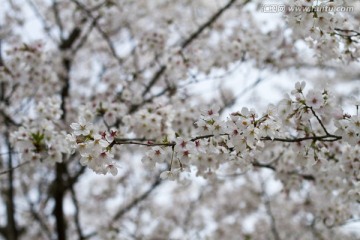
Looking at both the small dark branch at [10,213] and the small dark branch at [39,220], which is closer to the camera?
the small dark branch at [10,213]

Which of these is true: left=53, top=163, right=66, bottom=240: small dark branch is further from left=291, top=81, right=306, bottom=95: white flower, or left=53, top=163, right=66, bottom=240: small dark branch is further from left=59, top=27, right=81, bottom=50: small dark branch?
left=291, top=81, right=306, bottom=95: white flower

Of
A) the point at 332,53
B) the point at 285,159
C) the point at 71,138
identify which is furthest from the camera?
the point at 285,159

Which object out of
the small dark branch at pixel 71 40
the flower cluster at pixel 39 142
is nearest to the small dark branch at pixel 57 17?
the small dark branch at pixel 71 40

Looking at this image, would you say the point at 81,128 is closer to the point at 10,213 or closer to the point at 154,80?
the point at 154,80

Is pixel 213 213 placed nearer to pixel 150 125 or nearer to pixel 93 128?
pixel 150 125

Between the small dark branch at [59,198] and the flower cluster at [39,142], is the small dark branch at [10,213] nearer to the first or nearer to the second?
the small dark branch at [59,198]

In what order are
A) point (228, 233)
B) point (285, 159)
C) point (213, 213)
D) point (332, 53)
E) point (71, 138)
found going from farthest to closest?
1. point (213, 213)
2. point (228, 233)
3. point (285, 159)
4. point (332, 53)
5. point (71, 138)

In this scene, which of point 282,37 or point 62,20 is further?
point 62,20

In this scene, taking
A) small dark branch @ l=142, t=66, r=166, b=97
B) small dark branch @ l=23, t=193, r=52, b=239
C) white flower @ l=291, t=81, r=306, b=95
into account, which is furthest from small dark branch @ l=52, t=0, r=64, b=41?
white flower @ l=291, t=81, r=306, b=95

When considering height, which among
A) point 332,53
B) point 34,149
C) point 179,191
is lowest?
point 179,191

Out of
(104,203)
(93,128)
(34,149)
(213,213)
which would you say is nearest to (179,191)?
(213,213)

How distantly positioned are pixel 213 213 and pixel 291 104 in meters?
7.64

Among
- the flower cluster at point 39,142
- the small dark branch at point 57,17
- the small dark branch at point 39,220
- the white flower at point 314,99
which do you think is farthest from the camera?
the small dark branch at point 57,17

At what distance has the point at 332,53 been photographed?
12.3ft
